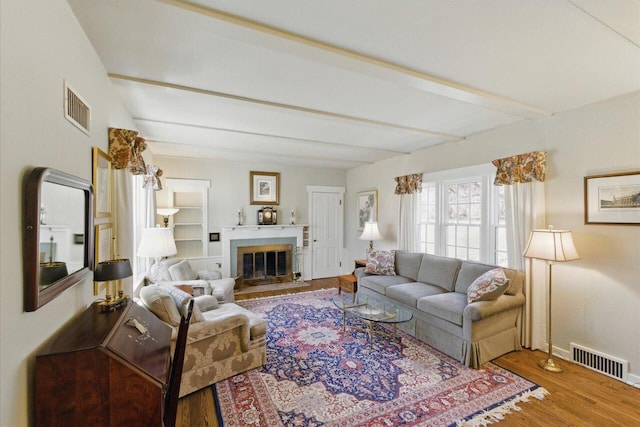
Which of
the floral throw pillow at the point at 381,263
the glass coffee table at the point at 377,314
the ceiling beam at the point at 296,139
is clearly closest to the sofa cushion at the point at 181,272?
the ceiling beam at the point at 296,139

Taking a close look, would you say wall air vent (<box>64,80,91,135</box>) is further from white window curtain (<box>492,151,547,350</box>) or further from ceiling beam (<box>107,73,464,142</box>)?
white window curtain (<box>492,151,547,350</box>)

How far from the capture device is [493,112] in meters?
2.98

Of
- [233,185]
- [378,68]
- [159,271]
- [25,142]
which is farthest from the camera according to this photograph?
[233,185]

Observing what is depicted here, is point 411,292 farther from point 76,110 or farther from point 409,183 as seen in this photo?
point 76,110

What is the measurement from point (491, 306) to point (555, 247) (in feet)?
2.68

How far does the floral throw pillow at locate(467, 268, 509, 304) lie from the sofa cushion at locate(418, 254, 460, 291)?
77 centimetres

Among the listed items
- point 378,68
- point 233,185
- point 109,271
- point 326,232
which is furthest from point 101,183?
point 326,232

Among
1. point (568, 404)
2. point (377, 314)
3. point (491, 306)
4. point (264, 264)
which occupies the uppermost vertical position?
point (491, 306)

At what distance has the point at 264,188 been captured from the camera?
5.91 metres

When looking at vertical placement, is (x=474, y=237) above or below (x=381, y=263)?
above

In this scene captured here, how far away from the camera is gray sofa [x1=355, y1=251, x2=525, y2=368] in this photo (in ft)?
9.03

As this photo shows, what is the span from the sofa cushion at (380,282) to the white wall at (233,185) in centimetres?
240

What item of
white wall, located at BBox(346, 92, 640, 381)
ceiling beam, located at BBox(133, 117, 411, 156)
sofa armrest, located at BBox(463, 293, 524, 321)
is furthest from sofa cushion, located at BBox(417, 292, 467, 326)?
ceiling beam, located at BBox(133, 117, 411, 156)

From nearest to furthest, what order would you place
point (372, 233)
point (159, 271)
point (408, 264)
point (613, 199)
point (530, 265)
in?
point (613, 199)
point (530, 265)
point (159, 271)
point (408, 264)
point (372, 233)
